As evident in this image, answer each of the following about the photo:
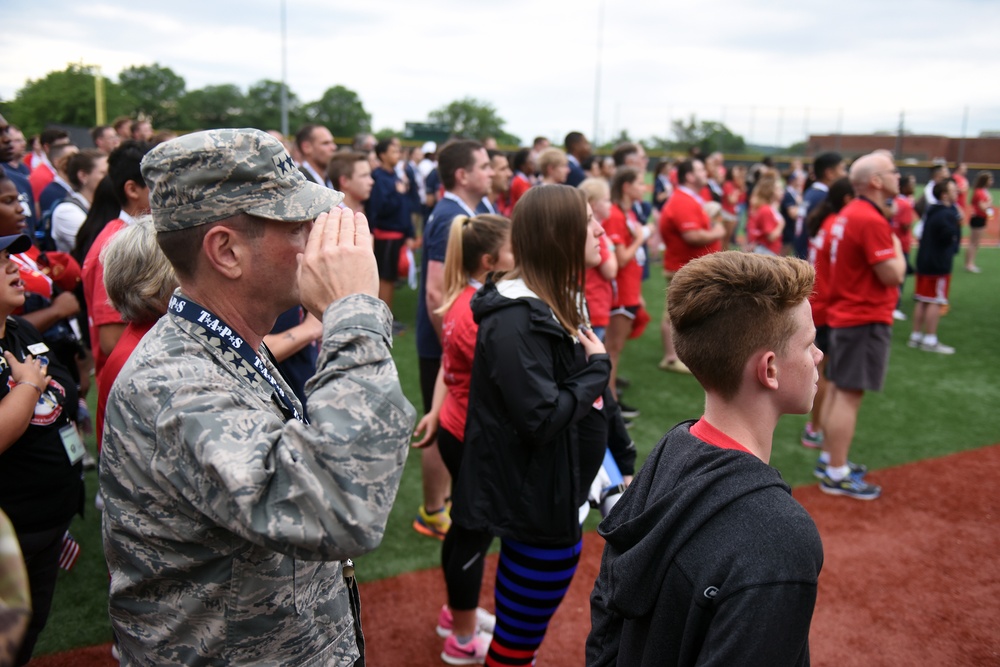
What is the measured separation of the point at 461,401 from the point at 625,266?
11.6 ft

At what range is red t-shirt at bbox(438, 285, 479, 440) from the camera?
335cm

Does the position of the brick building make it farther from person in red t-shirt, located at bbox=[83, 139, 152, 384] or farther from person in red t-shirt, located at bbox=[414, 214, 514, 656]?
person in red t-shirt, located at bbox=[83, 139, 152, 384]

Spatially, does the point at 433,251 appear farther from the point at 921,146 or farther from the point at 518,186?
the point at 921,146

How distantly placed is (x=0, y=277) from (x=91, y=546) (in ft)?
7.51

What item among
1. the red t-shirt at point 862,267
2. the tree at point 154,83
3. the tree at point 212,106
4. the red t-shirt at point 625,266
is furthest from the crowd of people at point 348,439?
the tree at point 154,83

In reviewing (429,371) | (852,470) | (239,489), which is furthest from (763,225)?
(239,489)

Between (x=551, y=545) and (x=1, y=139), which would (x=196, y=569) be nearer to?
(x=551, y=545)

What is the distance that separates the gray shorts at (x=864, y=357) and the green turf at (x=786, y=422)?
0.87 m

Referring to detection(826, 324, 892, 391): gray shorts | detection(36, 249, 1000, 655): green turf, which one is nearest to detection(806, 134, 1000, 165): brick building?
detection(36, 249, 1000, 655): green turf

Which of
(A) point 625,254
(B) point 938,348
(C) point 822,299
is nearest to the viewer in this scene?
(C) point 822,299

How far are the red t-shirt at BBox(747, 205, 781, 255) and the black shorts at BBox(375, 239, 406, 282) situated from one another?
4.77 m

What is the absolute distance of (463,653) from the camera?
135 inches

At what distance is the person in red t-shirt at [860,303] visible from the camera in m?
4.95

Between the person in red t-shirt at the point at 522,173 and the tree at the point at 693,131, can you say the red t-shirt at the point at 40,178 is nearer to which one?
the person in red t-shirt at the point at 522,173
